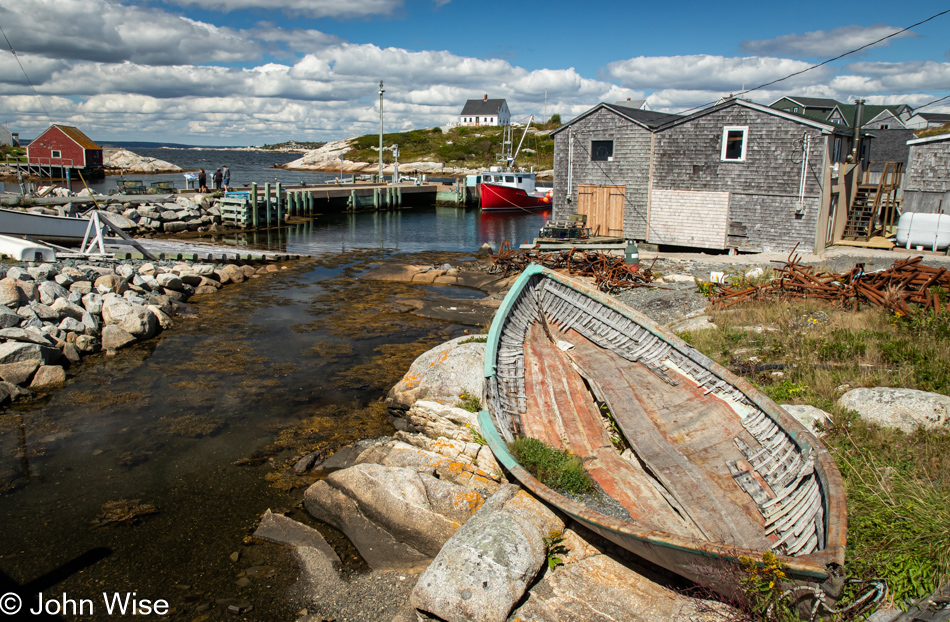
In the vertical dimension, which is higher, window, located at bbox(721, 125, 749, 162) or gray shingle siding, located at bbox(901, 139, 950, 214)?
window, located at bbox(721, 125, 749, 162)

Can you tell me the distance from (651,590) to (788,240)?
20.3 m

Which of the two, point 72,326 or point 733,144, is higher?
point 733,144

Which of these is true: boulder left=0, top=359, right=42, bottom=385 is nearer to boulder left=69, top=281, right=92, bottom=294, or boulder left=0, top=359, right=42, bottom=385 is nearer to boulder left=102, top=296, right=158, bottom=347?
boulder left=102, top=296, right=158, bottom=347

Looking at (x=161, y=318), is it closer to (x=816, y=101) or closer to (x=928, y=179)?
(x=928, y=179)

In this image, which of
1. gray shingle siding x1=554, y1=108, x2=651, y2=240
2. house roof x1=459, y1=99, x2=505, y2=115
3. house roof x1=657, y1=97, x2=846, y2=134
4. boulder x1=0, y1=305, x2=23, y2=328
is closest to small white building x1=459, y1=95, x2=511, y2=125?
house roof x1=459, y1=99, x2=505, y2=115

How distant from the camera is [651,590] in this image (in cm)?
564

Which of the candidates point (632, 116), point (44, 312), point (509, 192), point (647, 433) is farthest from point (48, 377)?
point (509, 192)

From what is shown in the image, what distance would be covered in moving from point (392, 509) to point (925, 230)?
942 inches

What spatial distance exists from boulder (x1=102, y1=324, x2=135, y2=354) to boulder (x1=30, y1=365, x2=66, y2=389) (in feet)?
6.00

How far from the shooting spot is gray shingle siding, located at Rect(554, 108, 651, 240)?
25.1m

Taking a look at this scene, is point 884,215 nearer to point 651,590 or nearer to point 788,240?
point 788,240

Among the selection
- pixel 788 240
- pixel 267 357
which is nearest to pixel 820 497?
pixel 267 357

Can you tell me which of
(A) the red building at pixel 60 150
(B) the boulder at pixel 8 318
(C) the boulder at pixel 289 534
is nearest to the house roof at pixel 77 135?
(A) the red building at pixel 60 150

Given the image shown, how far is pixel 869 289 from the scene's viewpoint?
12.2 metres
